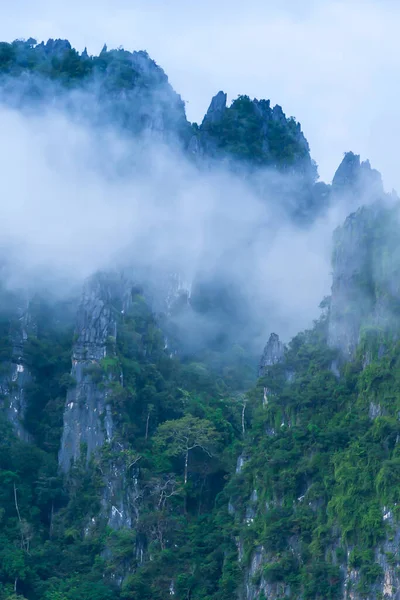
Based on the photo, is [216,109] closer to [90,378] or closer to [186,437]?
[90,378]

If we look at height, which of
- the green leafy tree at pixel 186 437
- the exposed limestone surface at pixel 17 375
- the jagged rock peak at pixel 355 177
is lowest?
the green leafy tree at pixel 186 437

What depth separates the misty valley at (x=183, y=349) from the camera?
54.0m

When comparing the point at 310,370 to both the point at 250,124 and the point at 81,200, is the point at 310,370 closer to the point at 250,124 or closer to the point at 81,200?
the point at 81,200

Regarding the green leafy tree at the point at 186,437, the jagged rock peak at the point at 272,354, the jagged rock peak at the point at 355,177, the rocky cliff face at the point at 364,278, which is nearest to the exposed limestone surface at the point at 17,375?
the green leafy tree at the point at 186,437

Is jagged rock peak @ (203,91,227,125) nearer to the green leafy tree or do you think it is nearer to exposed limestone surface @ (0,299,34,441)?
exposed limestone surface @ (0,299,34,441)

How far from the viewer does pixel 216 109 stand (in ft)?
254

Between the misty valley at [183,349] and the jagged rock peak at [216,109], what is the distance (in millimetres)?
184

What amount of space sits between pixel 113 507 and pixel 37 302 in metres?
10.00

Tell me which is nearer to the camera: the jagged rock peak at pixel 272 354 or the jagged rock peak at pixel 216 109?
the jagged rock peak at pixel 272 354

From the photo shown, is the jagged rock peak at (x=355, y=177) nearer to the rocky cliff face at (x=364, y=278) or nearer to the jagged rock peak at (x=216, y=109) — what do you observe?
the jagged rock peak at (x=216, y=109)

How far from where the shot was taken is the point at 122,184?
70.8 m

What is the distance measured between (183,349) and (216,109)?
14.6m

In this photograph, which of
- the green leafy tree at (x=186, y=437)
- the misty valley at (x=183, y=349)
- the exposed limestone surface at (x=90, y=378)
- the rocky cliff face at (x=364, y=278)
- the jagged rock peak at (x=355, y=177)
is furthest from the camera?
the jagged rock peak at (x=355, y=177)

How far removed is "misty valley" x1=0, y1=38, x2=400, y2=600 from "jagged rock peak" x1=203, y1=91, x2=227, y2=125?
0.18 meters
